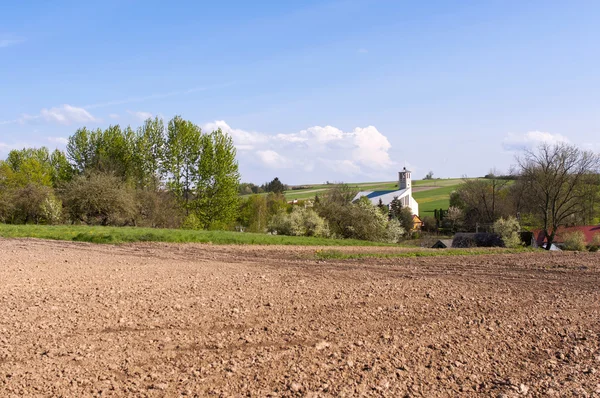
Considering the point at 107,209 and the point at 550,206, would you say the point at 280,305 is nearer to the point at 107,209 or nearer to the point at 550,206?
the point at 107,209

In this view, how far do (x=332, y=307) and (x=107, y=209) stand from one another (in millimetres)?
34103

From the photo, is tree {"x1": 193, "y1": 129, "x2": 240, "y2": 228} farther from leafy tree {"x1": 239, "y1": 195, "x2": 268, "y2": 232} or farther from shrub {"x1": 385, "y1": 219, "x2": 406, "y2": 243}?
leafy tree {"x1": 239, "y1": 195, "x2": 268, "y2": 232}

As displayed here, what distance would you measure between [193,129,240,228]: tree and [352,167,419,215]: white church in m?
61.1

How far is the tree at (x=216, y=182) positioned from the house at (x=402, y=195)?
61.8 metres

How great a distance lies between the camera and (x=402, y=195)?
358 feet

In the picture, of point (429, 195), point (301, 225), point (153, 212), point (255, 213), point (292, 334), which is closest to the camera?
point (292, 334)

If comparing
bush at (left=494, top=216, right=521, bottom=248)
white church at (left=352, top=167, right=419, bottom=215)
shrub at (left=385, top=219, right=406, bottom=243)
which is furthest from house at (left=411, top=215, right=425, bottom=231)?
bush at (left=494, top=216, right=521, bottom=248)

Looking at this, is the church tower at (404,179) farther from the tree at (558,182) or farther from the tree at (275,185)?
the tree at (558,182)

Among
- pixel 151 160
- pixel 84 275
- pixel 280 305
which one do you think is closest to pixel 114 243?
pixel 84 275

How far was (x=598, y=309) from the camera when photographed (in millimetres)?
9984

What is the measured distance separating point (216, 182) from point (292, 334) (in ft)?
135

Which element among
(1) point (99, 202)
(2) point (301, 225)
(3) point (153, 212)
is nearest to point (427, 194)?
(2) point (301, 225)

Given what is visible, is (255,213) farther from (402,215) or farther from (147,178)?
(147,178)

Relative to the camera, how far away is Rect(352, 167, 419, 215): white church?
109 metres
